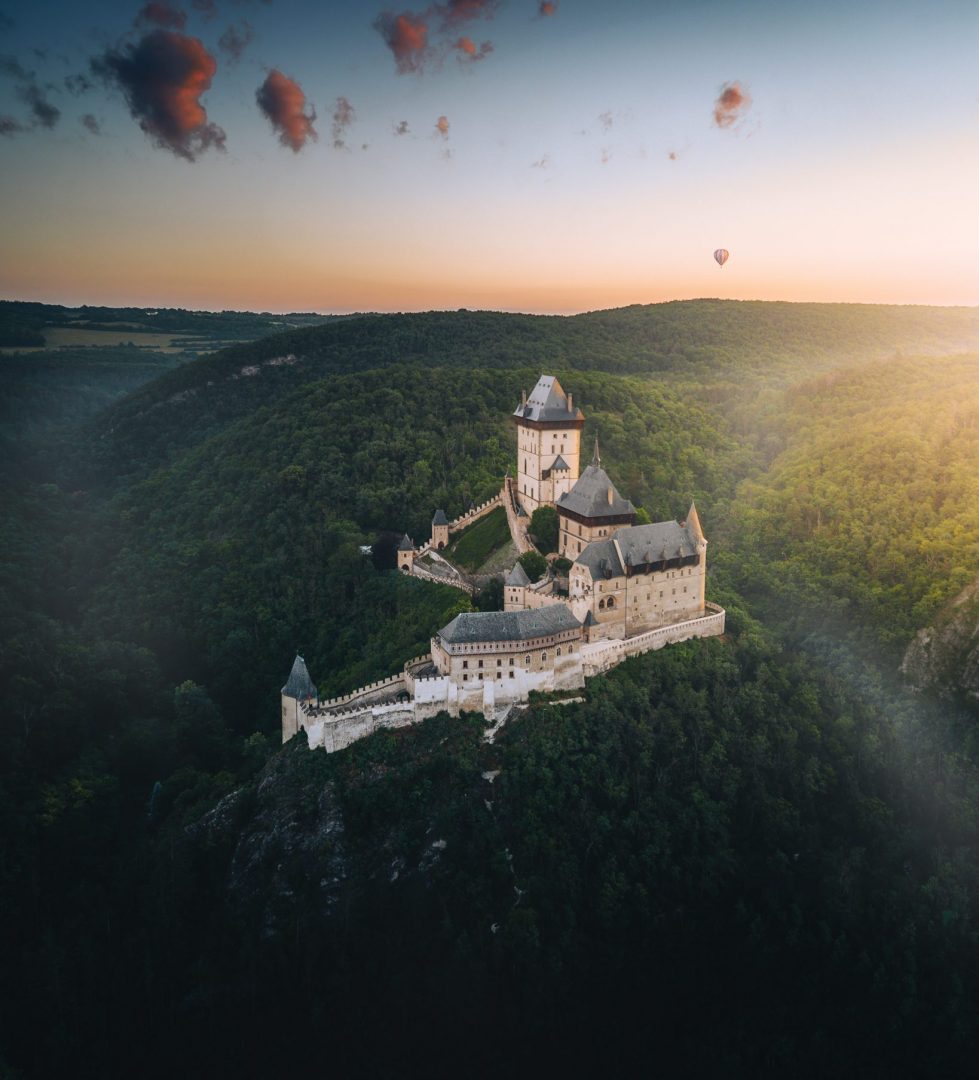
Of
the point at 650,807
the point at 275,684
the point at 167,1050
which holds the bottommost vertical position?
the point at 167,1050

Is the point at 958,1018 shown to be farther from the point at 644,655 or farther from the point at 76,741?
the point at 76,741

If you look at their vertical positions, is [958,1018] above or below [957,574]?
below

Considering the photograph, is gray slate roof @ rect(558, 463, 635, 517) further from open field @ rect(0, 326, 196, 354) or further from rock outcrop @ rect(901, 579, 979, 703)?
open field @ rect(0, 326, 196, 354)

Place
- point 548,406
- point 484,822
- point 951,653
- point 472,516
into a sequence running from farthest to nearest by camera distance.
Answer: point 472,516 < point 548,406 < point 951,653 < point 484,822

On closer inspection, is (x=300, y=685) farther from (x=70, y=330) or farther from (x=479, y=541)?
(x=70, y=330)

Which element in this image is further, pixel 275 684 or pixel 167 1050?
pixel 275 684

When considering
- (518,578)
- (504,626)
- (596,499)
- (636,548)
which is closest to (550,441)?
(596,499)

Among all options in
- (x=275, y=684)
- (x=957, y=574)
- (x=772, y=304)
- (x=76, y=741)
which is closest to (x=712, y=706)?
(x=957, y=574)

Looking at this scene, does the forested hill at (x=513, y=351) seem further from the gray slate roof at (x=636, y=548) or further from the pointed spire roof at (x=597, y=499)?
the gray slate roof at (x=636, y=548)
